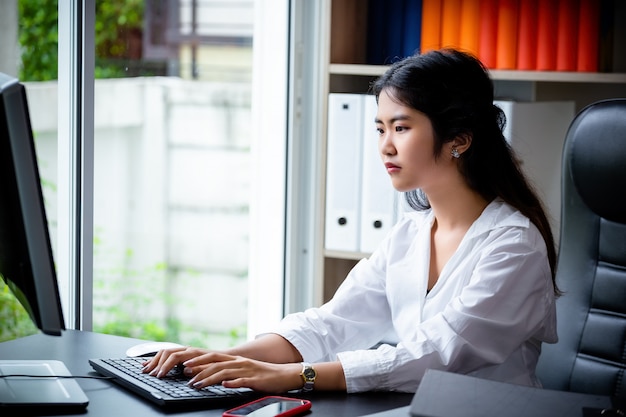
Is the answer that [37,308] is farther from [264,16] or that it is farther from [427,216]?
[264,16]

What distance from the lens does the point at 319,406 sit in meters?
1.28

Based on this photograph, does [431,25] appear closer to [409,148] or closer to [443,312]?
[409,148]

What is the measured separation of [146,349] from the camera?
1486mm

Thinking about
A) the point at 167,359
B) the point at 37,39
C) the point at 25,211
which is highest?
the point at 37,39

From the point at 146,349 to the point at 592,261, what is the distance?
0.87 metres

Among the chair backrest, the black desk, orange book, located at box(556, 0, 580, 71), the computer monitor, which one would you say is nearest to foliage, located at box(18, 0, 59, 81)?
the black desk

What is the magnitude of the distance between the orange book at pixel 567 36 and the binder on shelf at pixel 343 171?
1.74ft

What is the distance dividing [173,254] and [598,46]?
218 centimetres

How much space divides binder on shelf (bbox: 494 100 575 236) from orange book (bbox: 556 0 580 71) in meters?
0.12

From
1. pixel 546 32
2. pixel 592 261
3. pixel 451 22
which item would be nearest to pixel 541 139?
pixel 546 32

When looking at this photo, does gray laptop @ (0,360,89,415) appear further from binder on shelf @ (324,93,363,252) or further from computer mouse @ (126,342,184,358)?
binder on shelf @ (324,93,363,252)

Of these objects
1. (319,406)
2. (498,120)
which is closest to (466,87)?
(498,120)

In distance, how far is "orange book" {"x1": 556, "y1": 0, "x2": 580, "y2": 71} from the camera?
7.38ft

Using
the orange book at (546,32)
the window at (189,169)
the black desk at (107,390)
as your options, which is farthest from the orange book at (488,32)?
the black desk at (107,390)
